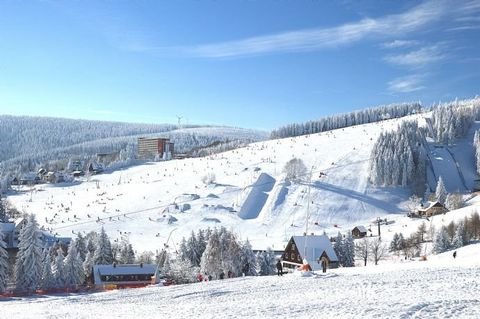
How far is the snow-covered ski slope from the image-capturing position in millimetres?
96562

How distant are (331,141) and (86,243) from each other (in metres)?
100

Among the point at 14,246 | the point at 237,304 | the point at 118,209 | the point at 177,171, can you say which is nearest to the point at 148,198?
the point at 118,209

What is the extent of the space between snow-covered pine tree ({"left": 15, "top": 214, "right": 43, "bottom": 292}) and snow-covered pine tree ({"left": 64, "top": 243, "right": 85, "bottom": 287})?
272 cm

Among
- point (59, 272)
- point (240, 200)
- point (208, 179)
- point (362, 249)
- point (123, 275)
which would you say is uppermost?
point (208, 179)

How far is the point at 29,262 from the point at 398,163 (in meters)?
92.3

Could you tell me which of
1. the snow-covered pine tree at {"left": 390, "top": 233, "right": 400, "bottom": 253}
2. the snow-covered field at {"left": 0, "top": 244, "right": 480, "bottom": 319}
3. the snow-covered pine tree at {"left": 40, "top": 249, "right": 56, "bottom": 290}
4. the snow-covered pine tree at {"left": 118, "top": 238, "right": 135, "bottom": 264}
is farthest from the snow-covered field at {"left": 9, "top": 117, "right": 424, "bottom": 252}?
the snow-covered field at {"left": 0, "top": 244, "right": 480, "bottom": 319}

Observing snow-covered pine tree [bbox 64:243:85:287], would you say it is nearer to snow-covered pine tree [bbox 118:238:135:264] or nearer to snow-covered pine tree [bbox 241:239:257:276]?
snow-covered pine tree [bbox 241:239:257:276]

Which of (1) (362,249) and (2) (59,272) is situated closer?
(2) (59,272)

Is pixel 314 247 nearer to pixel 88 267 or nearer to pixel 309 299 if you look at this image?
pixel 88 267

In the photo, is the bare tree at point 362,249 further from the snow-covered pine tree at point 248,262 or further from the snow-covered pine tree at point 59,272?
the snow-covered pine tree at point 59,272

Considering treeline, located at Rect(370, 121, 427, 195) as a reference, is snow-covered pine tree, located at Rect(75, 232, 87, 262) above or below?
below

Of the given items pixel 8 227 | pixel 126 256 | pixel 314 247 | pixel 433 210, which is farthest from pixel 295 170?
pixel 8 227

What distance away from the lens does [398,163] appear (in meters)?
116

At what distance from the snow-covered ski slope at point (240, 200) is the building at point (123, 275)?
23.8 meters
